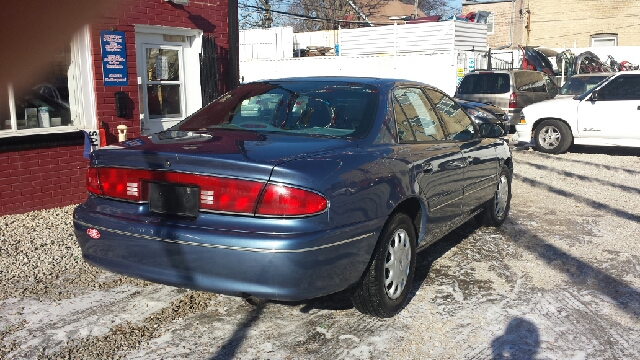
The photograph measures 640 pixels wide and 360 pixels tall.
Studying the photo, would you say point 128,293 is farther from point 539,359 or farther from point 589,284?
point 589,284

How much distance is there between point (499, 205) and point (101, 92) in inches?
186

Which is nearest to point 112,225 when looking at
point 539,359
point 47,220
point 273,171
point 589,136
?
point 273,171

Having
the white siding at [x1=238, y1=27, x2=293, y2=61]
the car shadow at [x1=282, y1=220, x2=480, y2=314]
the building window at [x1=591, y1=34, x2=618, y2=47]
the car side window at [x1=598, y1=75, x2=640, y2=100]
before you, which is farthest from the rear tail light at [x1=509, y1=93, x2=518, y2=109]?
the building window at [x1=591, y1=34, x2=618, y2=47]

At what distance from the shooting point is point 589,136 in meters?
11.7

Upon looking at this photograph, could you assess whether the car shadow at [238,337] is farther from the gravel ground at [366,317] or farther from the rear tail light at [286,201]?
the rear tail light at [286,201]

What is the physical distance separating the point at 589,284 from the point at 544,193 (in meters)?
3.77

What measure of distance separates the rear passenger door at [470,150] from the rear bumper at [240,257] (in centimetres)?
170

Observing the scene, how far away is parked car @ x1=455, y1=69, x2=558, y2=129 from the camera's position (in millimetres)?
14617

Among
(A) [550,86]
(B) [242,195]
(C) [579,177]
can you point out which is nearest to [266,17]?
(A) [550,86]

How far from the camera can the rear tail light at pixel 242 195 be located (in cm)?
305

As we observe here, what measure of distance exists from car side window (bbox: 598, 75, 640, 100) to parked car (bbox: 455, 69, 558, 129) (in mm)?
3124

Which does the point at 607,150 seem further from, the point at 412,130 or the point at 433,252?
the point at 412,130

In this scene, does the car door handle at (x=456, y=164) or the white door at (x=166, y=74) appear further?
the white door at (x=166, y=74)

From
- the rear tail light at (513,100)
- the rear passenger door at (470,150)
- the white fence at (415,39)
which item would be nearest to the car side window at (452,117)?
the rear passenger door at (470,150)
